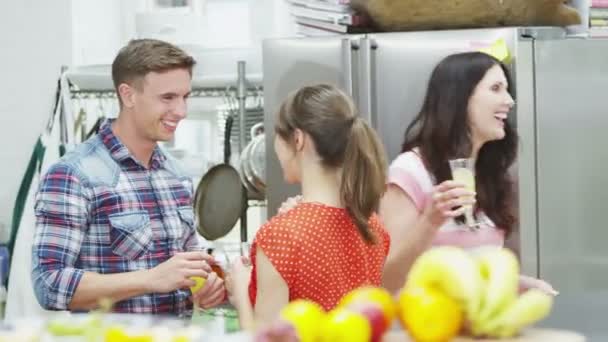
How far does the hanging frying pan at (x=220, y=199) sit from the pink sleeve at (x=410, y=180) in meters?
1.15

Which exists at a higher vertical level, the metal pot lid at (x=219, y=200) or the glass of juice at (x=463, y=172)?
the glass of juice at (x=463, y=172)

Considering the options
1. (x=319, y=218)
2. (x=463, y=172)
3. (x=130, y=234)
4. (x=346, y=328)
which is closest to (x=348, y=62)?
(x=463, y=172)

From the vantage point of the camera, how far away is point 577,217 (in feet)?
11.6

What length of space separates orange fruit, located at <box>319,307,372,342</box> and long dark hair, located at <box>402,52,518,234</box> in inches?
57.7

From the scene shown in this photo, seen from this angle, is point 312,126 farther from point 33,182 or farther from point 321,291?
point 33,182

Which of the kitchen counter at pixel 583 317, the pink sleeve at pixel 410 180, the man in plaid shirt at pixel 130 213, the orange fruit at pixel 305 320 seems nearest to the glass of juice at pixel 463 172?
the pink sleeve at pixel 410 180

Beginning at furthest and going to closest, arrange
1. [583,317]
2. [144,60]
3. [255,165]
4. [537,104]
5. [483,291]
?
1. [255,165]
2. [537,104]
3. [144,60]
4. [583,317]
5. [483,291]

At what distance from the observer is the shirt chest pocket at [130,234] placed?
2.67 m

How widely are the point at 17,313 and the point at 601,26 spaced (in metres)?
2.32

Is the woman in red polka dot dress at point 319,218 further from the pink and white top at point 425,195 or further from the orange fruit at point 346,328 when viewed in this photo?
the orange fruit at point 346,328

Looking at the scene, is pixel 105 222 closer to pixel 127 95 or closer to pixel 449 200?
pixel 127 95

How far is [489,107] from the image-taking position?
3.09 metres

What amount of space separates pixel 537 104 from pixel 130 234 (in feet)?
4.79

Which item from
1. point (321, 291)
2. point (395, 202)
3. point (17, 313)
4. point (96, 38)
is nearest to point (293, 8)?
point (96, 38)
